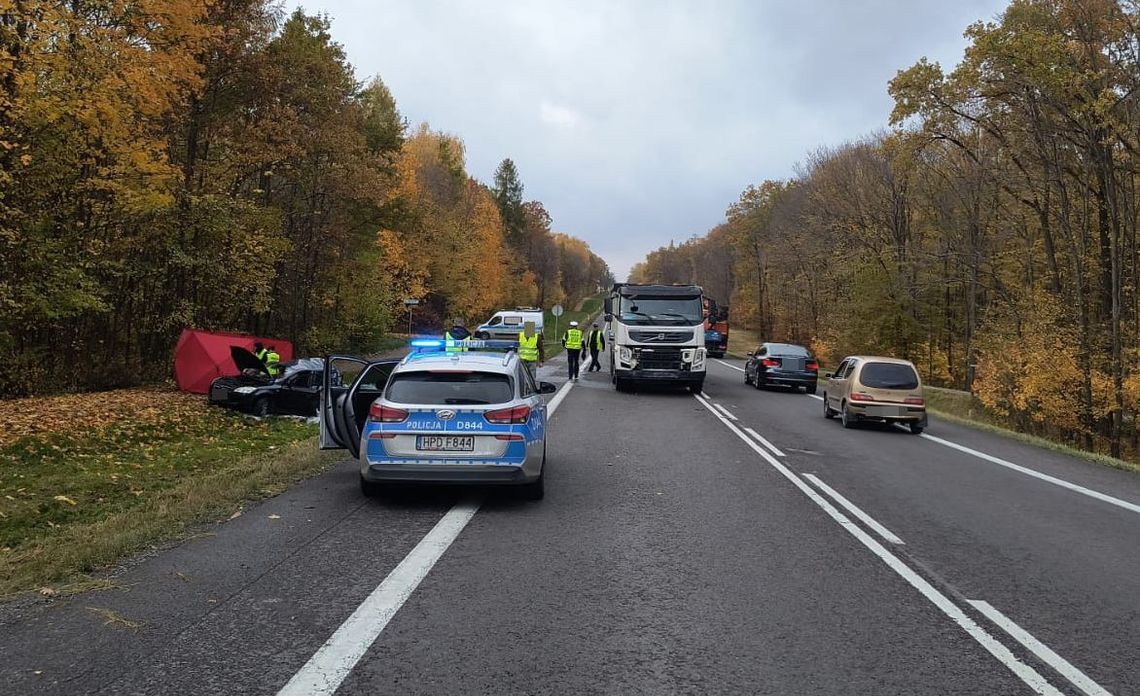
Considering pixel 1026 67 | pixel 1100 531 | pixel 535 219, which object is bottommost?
pixel 1100 531

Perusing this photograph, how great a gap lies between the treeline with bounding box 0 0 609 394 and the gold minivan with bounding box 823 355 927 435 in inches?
598

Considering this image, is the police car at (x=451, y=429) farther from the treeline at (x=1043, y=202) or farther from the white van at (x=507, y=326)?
the treeline at (x=1043, y=202)

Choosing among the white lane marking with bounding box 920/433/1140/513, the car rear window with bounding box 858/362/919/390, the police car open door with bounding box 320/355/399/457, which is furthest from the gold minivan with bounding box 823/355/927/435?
the police car open door with bounding box 320/355/399/457

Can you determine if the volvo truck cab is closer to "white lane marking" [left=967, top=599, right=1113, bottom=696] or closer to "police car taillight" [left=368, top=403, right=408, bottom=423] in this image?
"police car taillight" [left=368, top=403, right=408, bottom=423]

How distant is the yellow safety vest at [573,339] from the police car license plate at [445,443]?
16.3 metres

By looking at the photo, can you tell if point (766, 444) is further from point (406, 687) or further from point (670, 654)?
point (406, 687)

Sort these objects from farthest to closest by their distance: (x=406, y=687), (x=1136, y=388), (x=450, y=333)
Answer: (x=1136, y=388) < (x=450, y=333) < (x=406, y=687)

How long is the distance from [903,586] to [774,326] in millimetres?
62203

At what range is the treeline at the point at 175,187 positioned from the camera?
48.1 ft

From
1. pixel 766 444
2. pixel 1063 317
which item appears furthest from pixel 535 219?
pixel 766 444

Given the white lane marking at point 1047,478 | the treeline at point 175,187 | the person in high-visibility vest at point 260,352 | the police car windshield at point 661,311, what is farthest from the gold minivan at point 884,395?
the treeline at point 175,187

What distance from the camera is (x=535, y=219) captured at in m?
102

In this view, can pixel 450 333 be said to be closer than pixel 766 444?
No

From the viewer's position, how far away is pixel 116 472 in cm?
971
